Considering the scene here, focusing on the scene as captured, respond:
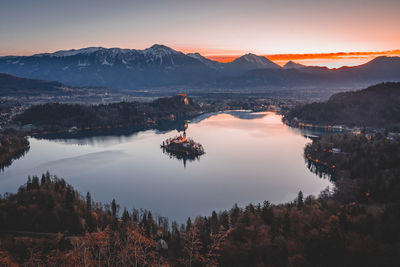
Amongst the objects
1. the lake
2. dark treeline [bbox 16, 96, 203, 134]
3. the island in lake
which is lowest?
the lake

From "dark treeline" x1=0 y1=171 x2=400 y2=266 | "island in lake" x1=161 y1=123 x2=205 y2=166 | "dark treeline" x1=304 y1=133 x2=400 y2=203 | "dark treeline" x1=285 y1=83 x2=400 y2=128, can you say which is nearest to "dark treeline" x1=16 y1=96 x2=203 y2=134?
"island in lake" x1=161 y1=123 x2=205 y2=166

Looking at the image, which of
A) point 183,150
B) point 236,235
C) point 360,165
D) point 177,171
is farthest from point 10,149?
point 360,165

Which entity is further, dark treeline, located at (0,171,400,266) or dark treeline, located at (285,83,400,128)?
dark treeline, located at (285,83,400,128)

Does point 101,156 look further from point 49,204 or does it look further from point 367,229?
point 367,229

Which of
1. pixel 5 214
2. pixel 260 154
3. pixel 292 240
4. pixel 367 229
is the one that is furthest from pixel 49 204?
pixel 260 154

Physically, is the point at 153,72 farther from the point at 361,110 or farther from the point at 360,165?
the point at 360,165

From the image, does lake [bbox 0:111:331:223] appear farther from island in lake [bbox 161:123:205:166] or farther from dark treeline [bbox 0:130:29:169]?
dark treeline [bbox 0:130:29:169]
